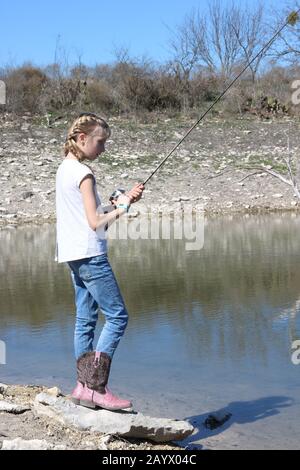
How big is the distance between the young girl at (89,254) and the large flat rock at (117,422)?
0.47 ft

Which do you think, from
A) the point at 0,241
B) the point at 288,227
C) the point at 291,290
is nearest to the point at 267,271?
the point at 291,290

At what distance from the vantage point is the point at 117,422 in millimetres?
4121

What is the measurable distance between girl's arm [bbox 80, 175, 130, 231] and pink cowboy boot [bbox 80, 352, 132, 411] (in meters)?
0.73

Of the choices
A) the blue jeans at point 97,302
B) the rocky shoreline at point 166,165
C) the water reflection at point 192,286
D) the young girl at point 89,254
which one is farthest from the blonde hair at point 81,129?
the rocky shoreline at point 166,165

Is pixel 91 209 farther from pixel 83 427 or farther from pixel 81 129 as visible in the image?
pixel 83 427

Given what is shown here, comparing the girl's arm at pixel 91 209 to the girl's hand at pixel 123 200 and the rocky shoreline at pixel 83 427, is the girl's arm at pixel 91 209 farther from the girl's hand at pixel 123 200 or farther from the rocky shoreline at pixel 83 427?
the rocky shoreline at pixel 83 427

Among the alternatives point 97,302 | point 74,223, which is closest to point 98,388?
point 97,302

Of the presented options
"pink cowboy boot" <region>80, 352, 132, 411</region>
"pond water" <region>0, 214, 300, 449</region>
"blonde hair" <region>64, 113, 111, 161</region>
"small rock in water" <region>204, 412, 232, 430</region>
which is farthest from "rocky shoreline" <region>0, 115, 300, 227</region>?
"pink cowboy boot" <region>80, 352, 132, 411</region>

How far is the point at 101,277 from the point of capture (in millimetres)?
4238

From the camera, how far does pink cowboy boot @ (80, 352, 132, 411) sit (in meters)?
4.34

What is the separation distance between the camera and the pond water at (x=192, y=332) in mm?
4926

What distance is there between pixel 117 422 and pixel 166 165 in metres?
14.9

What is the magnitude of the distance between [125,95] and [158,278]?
14.3 meters
